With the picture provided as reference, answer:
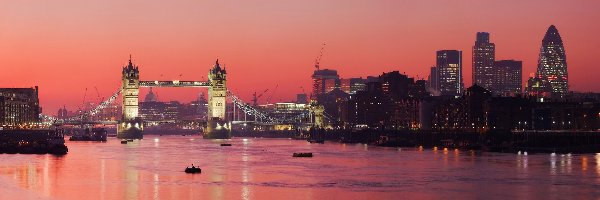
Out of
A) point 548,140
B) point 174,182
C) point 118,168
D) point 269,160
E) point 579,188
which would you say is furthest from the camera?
point 548,140

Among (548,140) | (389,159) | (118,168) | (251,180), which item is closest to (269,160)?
(389,159)

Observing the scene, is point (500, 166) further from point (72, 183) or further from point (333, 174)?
point (72, 183)

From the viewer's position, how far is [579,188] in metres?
94.1

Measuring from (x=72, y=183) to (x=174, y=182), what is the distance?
894cm

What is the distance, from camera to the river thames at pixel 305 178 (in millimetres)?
89438

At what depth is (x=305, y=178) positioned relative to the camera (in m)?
108

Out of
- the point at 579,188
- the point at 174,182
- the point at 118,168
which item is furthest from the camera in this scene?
the point at 118,168

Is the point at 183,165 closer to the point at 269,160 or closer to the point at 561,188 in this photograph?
the point at 269,160

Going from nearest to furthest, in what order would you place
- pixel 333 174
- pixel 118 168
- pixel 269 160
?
pixel 333 174 < pixel 118 168 < pixel 269 160

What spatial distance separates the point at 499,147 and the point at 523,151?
30.3 ft

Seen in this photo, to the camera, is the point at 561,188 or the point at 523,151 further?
the point at 523,151

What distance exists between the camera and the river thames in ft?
293

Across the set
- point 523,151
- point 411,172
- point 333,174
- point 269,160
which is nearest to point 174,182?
point 333,174

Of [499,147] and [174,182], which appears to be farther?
[499,147]
